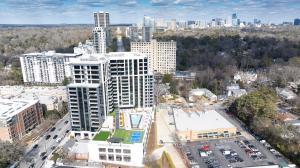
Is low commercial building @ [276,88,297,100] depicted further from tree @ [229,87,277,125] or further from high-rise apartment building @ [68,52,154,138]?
high-rise apartment building @ [68,52,154,138]

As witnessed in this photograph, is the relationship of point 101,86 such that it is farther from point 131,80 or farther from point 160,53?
point 160,53

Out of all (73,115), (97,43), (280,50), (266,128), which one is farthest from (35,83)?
(280,50)

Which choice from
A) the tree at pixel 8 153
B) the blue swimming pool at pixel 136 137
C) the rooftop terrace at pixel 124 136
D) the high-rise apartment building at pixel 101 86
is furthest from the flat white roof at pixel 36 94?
the blue swimming pool at pixel 136 137

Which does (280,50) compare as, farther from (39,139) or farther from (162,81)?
(39,139)

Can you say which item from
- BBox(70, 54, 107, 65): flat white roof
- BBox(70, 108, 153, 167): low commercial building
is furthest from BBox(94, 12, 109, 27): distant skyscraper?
BBox(70, 108, 153, 167): low commercial building

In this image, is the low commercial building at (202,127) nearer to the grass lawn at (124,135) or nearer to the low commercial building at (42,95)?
the grass lawn at (124,135)

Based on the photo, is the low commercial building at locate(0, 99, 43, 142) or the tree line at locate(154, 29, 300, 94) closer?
the low commercial building at locate(0, 99, 43, 142)
